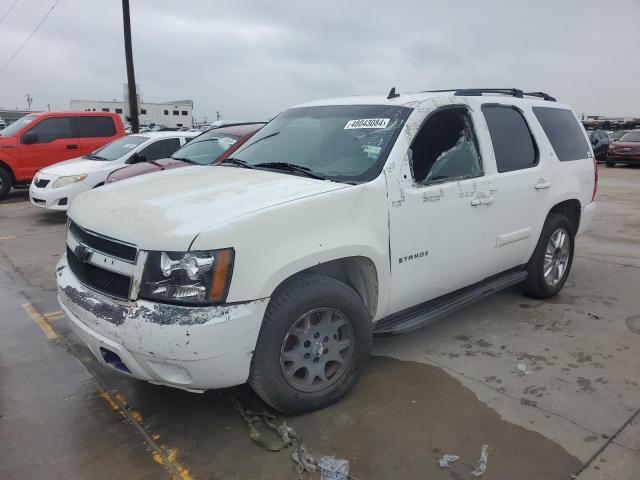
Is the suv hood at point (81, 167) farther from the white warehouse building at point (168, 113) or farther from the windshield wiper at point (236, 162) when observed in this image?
the white warehouse building at point (168, 113)

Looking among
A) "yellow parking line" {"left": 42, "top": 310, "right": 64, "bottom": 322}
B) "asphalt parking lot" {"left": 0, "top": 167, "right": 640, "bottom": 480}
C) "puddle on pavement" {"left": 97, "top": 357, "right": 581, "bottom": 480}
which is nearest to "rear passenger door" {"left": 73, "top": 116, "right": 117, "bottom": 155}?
"asphalt parking lot" {"left": 0, "top": 167, "right": 640, "bottom": 480}

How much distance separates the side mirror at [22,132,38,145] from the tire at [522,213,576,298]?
1104 centimetres

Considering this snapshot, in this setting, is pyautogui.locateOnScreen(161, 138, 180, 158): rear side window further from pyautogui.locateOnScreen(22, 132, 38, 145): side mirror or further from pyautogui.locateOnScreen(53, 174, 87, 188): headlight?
pyautogui.locateOnScreen(22, 132, 38, 145): side mirror

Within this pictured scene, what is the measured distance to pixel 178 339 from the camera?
2.44m

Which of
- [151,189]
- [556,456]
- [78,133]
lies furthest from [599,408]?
[78,133]

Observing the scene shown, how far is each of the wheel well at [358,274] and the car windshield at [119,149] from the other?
759 cm

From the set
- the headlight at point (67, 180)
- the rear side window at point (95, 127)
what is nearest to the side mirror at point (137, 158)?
the headlight at point (67, 180)

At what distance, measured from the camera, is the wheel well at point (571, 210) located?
15.9 feet

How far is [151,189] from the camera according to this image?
3.21 metres

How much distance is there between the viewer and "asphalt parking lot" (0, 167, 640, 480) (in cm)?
262

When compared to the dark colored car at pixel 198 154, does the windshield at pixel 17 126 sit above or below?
above

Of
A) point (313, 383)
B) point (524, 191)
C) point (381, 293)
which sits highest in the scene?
point (524, 191)

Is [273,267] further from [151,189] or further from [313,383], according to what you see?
[151,189]

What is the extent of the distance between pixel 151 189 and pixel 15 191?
12.6 metres
